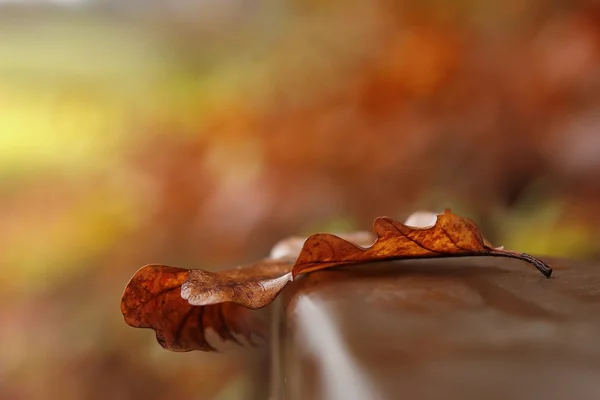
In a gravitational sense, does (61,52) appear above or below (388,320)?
above

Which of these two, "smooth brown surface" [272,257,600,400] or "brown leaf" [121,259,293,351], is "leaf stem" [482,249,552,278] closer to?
"smooth brown surface" [272,257,600,400]

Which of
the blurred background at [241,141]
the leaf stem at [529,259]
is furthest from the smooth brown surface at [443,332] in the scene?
the blurred background at [241,141]

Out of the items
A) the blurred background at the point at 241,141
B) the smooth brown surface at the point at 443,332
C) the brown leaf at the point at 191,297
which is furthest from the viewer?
the blurred background at the point at 241,141

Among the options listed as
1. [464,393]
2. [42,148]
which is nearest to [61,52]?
[42,148]

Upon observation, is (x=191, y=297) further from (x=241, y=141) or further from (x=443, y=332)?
(x=241, y=141)

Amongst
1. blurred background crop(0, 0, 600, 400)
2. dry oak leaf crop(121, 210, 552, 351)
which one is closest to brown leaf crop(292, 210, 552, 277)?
dry oak leaf crop(121, 210, 552, 351)

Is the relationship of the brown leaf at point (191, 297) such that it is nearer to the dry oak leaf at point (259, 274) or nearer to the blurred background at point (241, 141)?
the dry oak leaf at point (259, 274)

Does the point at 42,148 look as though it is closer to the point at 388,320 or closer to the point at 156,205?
the point at 156,205
